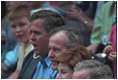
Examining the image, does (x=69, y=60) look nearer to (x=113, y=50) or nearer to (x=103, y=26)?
(x=113, y=50)

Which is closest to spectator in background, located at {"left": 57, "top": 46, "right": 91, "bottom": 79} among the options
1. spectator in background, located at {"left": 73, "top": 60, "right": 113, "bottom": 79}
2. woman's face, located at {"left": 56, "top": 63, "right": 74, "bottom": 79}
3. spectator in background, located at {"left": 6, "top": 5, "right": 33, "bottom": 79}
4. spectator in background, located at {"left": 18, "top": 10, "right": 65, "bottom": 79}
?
woman's face, located at {"left": 56, "top": 63, "right": 74, "bottom": 79}

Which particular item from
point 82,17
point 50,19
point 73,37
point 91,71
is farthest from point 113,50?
point 91,71

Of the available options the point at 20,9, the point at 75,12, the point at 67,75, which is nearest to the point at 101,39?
the point at 75,12

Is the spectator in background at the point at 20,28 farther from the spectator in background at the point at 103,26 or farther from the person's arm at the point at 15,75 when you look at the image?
the spectator in background at the point at 103,26

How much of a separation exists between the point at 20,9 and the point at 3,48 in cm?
90

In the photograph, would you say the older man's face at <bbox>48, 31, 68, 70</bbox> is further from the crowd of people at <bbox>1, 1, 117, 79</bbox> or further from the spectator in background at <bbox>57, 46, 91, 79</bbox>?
the spectator in background at <bbox>57, 46, 91, 79</bbox>

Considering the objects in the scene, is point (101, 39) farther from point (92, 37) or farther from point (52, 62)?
point (52, 62)

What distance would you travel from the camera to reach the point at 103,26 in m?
6.09

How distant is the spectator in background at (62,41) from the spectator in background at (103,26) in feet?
5.40

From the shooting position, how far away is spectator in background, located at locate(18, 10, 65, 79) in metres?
4.46

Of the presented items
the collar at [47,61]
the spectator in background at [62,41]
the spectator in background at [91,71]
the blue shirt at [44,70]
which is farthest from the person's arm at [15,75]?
the spectator in background at [91,71]

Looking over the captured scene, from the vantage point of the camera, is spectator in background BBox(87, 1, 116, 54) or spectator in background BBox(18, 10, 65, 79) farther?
spectator in background BBox(87, 1, 116, 54)

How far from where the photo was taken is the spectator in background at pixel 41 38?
446cm

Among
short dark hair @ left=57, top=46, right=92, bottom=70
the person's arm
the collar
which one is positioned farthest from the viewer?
the person's arm
